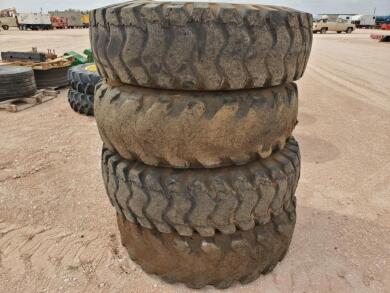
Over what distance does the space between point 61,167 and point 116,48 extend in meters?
2.46

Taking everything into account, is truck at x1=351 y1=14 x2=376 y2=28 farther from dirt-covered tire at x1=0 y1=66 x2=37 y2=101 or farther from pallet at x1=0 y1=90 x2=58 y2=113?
dirt-covered tire at x1=0 y1=66 x2=37 y2=101

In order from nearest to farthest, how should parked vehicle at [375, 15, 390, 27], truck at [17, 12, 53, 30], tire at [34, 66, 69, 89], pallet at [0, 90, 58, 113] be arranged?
pallet at [0, 90, 58, 113]
tire at [34, 66, 69, 89]
truck at [17, 12, 53, 30]
parked vehicle at [375, 15, 390, 27]

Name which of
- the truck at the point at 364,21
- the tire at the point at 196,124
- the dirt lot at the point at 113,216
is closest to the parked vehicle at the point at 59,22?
the dirt lot at the point at 113,216

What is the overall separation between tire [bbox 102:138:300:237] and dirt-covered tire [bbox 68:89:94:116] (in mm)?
4029

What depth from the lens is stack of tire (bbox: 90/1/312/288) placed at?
1.30m

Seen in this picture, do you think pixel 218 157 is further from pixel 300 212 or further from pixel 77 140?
pixel 77 140

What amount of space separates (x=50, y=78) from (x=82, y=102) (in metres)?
2.46

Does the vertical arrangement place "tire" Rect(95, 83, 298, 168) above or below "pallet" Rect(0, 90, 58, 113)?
above

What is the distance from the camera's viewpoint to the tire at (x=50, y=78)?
7139 millimetres

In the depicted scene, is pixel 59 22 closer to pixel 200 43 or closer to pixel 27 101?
pixel 27 101

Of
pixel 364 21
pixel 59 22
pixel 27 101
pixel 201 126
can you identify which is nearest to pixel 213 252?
pixel 201 126

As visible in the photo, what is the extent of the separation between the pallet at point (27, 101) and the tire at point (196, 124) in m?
5.03

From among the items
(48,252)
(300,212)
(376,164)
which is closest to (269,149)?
(300,212)

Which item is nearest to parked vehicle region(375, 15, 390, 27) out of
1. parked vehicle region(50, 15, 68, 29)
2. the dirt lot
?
parked vehicle region(50, 15, 68, 29)
